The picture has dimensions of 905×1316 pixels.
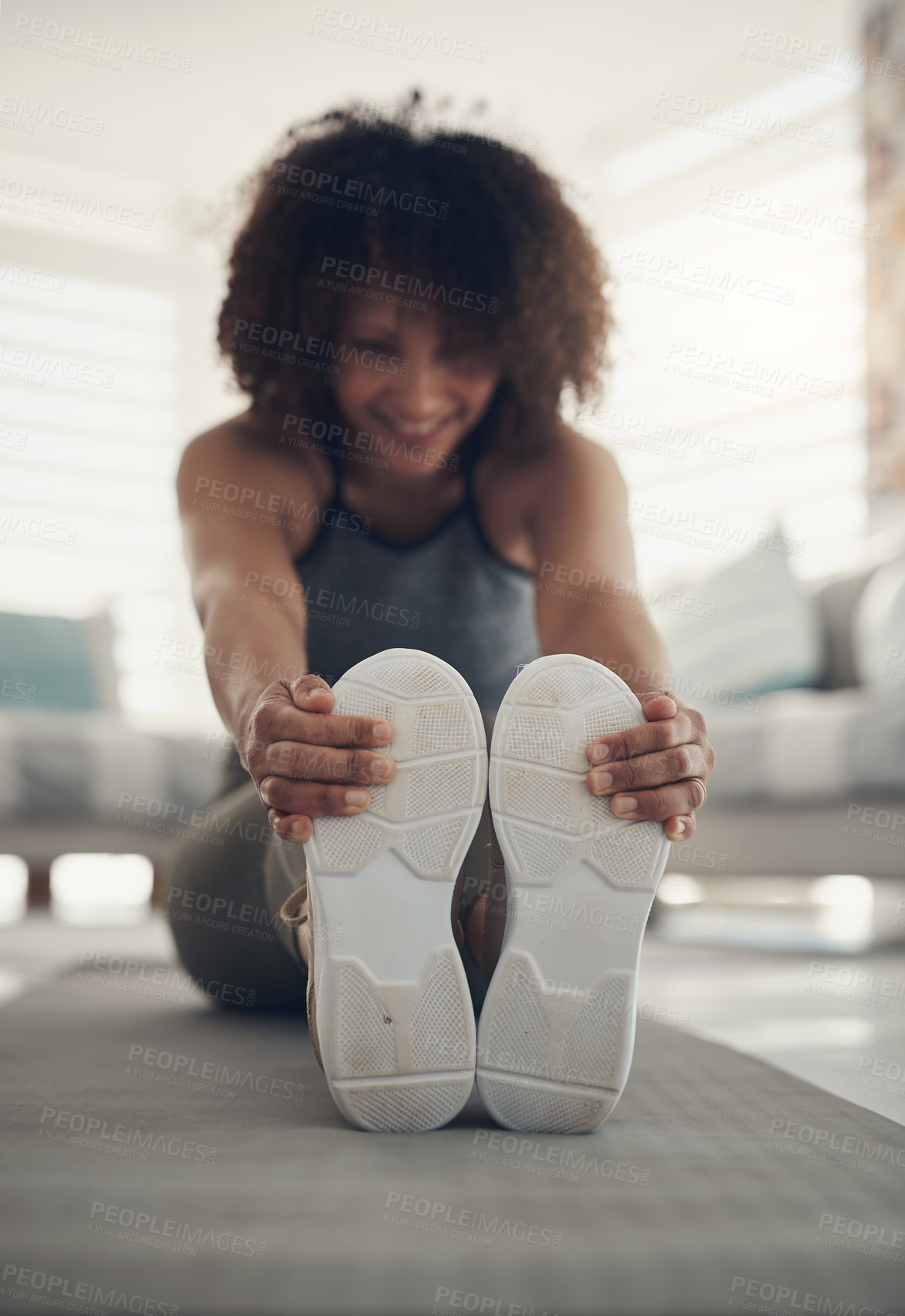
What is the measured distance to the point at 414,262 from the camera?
1.07 metres

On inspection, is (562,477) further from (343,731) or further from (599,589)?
(343,731)

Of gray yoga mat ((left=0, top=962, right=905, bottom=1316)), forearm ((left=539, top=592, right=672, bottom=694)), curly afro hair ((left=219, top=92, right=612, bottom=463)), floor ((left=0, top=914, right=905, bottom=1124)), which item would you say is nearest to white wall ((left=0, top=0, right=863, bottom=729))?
floor ((left=0, top=914, right=905, bottom=1124))

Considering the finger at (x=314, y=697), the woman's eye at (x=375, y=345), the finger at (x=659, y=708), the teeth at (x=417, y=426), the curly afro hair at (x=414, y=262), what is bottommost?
the finger at (x=659, y=708)

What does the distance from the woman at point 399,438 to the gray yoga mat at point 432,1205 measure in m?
0.34

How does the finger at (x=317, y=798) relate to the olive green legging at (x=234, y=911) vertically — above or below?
above

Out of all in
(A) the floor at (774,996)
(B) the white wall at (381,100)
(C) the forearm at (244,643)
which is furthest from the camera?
(B) the white wall at (381,100)

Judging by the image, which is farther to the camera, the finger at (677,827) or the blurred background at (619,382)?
the blurred background at (619,382)

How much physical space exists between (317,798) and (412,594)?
1.65 feet

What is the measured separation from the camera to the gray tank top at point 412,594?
1074 mm

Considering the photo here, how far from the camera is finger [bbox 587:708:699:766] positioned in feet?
2.01

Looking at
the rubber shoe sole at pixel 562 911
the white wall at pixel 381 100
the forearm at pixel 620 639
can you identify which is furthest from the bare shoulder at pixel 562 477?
the white wall at pixel 381 100

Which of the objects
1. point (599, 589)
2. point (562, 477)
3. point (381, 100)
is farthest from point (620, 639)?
point (381, 100)

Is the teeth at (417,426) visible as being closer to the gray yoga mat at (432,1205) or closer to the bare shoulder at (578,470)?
the bare shoulder at (578,470)

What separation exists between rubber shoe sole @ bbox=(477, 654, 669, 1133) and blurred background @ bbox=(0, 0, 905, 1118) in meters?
1.18
